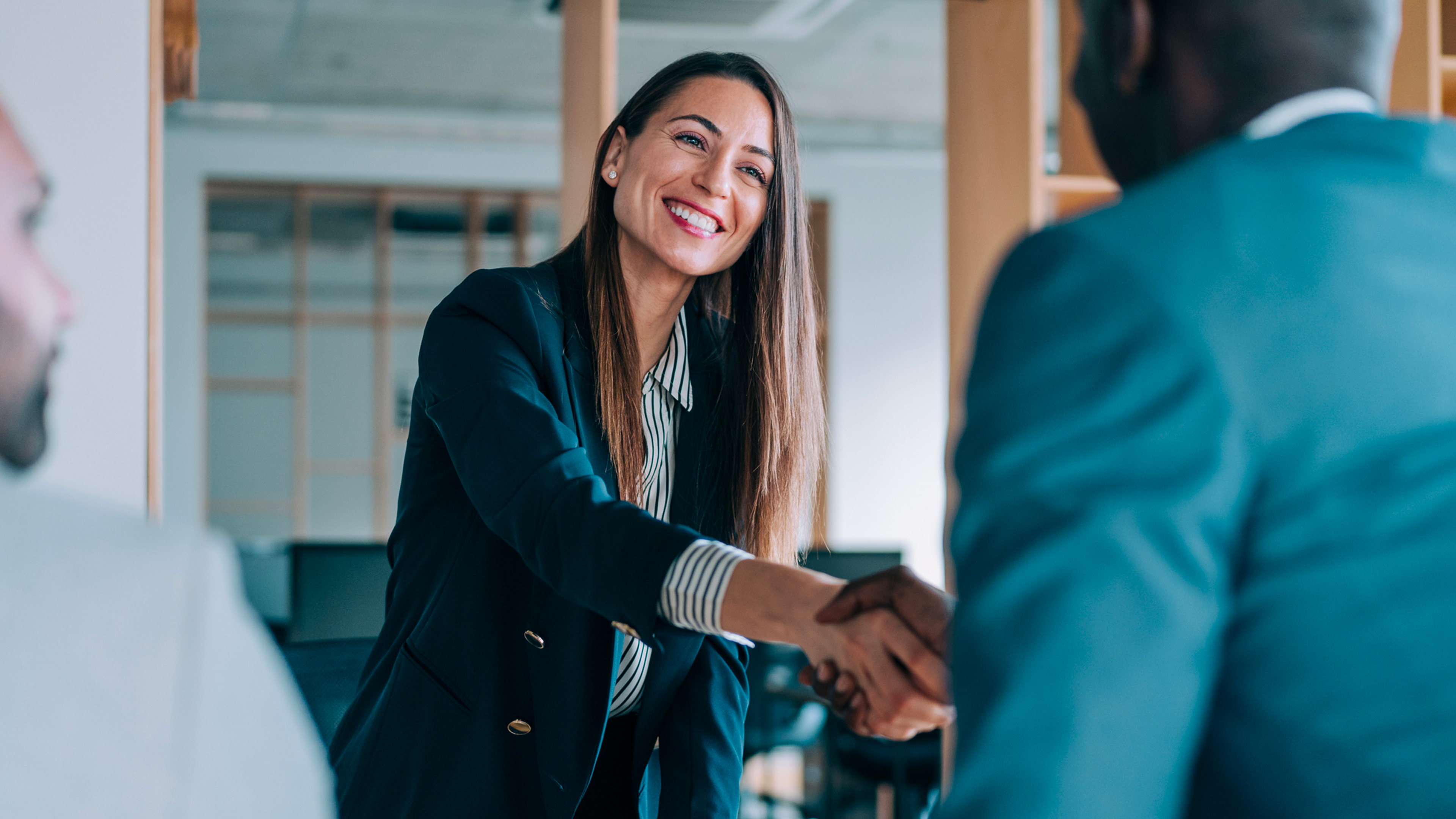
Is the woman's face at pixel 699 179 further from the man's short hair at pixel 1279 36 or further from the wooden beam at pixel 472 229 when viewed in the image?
the wooden beam at pixel 472 229

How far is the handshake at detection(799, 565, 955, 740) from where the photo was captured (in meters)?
1.01

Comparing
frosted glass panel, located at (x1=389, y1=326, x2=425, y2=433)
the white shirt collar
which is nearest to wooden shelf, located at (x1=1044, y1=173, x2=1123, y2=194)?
the white shirt collar

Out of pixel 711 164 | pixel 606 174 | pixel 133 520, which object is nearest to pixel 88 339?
pixel 606 174

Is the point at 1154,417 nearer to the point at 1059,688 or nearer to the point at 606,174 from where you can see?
the point at 1059,688

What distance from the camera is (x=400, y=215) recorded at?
827cm

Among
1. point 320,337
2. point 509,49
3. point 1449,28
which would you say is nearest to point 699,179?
point 1449,28

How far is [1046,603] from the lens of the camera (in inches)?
20.9

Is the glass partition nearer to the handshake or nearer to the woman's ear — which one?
the woman's ear

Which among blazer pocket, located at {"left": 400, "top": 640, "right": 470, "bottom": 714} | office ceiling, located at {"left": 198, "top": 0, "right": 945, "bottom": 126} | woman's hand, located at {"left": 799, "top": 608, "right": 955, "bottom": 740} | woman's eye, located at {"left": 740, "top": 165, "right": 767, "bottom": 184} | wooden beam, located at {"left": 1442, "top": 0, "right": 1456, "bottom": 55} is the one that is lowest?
blazer pocket, located at {"left": 400, "top": 640, "right": 470, "bottom": 714}

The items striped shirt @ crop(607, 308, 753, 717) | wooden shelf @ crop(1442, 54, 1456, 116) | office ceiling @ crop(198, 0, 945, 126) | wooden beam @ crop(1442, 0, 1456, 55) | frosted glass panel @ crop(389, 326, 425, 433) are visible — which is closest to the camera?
striped shirt @ crop(607, 308, 753, 717)

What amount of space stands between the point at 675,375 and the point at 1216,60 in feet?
3.20

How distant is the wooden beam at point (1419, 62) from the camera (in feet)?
9.96

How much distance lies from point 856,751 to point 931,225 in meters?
5.70

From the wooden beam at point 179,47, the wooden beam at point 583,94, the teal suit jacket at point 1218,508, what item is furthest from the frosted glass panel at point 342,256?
the teal suit jacket at point 1218,508
